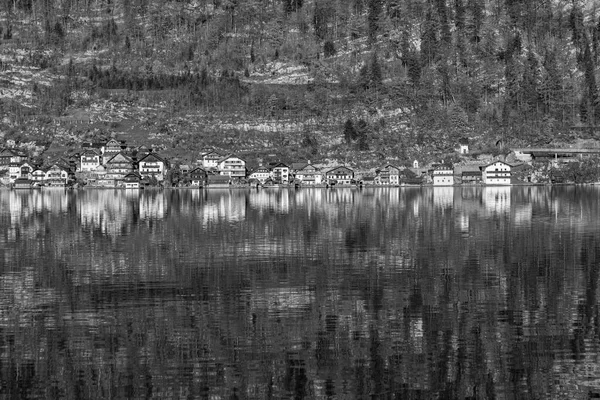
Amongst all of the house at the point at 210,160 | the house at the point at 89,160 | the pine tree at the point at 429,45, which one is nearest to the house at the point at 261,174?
the house at the point at 210,160

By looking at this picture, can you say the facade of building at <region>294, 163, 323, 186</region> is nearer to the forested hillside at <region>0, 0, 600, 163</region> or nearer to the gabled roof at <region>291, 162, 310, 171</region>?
the gabled roof at <region>291, 162, 310, 171</region>

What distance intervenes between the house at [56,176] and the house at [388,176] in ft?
152

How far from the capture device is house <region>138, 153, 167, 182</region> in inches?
5079

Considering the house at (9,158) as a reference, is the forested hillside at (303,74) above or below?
above

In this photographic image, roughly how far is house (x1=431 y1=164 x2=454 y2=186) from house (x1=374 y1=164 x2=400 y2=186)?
556 cm

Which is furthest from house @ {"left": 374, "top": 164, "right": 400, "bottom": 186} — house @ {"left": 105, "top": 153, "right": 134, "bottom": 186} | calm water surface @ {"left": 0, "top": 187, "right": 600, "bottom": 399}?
calm water surface @ {"left": 0, "top": 187, "right": 600, "bottom": 399}

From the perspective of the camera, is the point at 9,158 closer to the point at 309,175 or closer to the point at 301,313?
the point at 309,175

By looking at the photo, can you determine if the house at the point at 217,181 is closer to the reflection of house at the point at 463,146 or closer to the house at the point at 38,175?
the house at the point at 38,175

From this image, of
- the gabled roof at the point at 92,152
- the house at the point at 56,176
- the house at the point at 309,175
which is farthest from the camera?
the gabled roof at the point at 92,152

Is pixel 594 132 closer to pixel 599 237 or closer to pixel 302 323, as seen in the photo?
pixel 599 237

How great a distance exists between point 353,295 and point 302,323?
473cm

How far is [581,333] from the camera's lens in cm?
2348

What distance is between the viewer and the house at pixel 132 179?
12788 centimetres

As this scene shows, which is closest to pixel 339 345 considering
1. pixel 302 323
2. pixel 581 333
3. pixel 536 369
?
pixel 302 323
